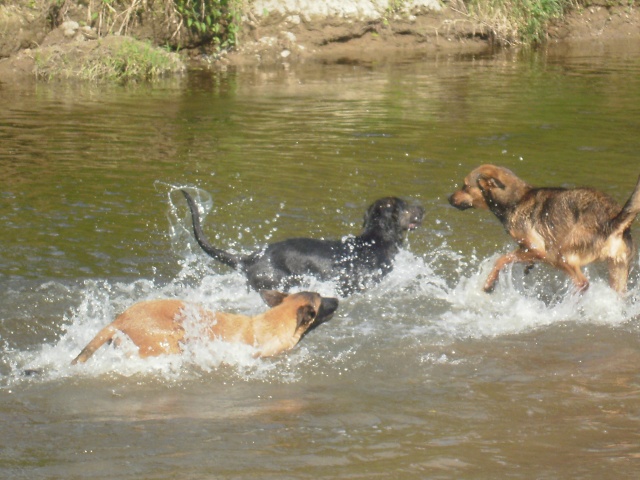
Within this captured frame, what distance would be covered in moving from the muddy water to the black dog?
A: 0.49 ft

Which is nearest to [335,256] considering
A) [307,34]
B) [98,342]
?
[98,342]

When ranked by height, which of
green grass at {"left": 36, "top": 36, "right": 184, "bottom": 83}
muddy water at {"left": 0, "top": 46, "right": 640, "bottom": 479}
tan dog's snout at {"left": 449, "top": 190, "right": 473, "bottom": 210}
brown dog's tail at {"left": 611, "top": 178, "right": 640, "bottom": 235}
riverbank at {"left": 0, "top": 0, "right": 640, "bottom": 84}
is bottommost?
muddy water at {"left": 0, "top": 46, "right": 640, "bottom": 479}

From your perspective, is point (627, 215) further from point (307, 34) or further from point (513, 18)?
point (513, 18)

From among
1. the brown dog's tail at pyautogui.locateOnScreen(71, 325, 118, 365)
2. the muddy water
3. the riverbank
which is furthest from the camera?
the riverbank

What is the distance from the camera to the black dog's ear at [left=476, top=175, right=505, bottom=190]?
→ 8.12 m

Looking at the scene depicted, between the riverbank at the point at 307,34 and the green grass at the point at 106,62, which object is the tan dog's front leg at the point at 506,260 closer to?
the green grass at the point at 106,62

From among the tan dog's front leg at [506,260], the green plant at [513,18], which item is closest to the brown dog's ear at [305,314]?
the tan dog's front leg at [506,260]

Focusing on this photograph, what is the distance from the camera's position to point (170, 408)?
215 inches

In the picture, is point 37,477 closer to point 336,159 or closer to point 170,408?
point 170,408

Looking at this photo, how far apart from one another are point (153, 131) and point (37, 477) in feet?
30.0

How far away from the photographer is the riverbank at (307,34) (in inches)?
721

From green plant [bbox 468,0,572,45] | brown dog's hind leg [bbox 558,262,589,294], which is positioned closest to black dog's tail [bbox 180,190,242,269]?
brown dog's hind leg [bbox 558,262,589,294]

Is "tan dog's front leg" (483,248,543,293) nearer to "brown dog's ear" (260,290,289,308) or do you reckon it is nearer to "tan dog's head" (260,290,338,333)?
"tan dog's head" (260,290,338,333)

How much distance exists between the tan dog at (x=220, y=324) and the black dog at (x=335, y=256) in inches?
41.3
